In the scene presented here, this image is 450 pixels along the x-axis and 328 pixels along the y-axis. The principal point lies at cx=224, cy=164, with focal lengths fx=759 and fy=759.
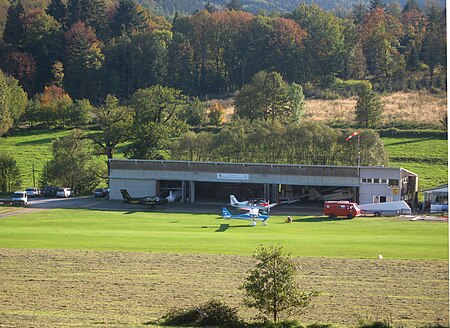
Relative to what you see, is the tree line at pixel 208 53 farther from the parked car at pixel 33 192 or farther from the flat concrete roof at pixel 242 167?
the flat concrete roof at pixel 242 167

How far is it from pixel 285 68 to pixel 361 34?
1523cm

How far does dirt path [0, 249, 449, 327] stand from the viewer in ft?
72.1

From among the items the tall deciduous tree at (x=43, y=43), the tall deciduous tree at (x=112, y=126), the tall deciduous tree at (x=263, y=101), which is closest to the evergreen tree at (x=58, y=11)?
the tall deciduous tree at (x=43, y=43)

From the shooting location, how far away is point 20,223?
42375mm

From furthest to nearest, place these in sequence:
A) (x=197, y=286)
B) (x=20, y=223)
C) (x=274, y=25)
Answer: (x=274, y=25) < (x=20, y=223) < (x=197, y=286)

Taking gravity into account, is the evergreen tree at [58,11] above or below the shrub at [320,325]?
above

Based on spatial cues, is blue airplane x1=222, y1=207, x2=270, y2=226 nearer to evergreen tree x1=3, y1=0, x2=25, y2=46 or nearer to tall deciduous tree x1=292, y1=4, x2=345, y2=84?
tall deciduous tree x1=292, y1=4, x2=345, y2=84

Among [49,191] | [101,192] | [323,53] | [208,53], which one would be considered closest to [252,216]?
[101,192]

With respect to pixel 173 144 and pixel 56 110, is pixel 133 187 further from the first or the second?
pixel 56 110

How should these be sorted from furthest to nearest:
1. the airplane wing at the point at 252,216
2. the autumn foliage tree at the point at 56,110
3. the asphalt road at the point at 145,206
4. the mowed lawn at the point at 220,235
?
the autumn foliage tree at the point at 56,110, the asphalt road at the point at 145,206, the airplane wing at the point at 252,216, the mowed lawn at the point at 220,235

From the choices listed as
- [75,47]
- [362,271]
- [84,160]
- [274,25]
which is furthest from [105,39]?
[362,271]

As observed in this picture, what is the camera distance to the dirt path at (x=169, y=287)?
2198 centimetres

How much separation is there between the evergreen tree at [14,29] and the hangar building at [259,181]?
60593mm

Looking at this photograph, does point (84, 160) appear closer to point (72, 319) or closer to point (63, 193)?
point (63, 193)
